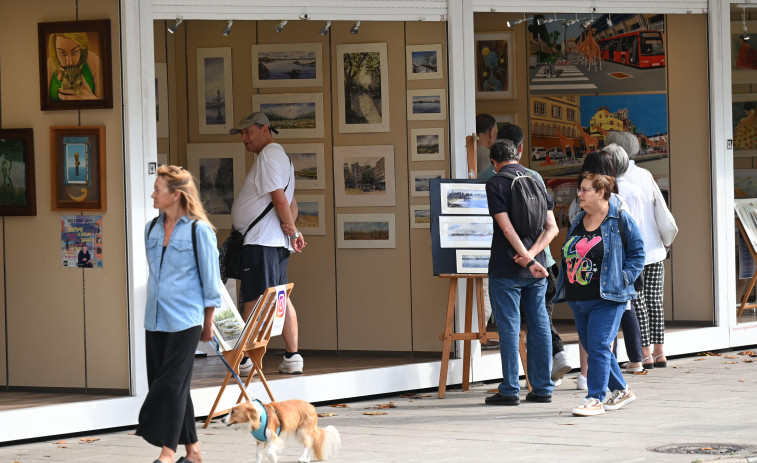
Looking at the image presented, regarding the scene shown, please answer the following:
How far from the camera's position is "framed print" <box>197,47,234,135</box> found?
35.1 feet

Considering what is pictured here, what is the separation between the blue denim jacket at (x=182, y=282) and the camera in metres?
6.39

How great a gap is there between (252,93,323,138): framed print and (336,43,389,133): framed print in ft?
0.75

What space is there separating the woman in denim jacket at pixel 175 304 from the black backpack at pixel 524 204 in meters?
2.55

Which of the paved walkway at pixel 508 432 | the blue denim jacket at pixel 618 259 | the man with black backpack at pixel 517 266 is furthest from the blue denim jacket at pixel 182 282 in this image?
the blue denim jacket at pixel 618 259

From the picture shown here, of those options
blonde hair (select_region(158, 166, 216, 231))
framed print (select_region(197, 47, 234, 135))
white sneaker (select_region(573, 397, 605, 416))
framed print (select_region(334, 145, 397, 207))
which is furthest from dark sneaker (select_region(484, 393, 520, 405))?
framed print (select_region(197, 47, 234, 135))

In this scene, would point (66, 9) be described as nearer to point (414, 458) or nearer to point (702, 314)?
point (414, 458)

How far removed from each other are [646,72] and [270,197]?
4543 millimetres

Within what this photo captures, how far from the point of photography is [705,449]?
6.65 meters

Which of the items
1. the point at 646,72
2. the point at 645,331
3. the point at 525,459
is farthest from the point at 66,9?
the point at 646,72

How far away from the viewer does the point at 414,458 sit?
6.77 meters

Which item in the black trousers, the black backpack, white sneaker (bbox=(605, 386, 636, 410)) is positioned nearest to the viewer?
the black trousers

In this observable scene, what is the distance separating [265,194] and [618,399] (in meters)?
3.08

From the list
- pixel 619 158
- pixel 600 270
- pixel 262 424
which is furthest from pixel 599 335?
pixel 262 424

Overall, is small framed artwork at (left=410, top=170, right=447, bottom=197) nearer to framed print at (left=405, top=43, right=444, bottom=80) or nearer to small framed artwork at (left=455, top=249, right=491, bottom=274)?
framed print at (left=405, top=43, right=444, bottom=80)
